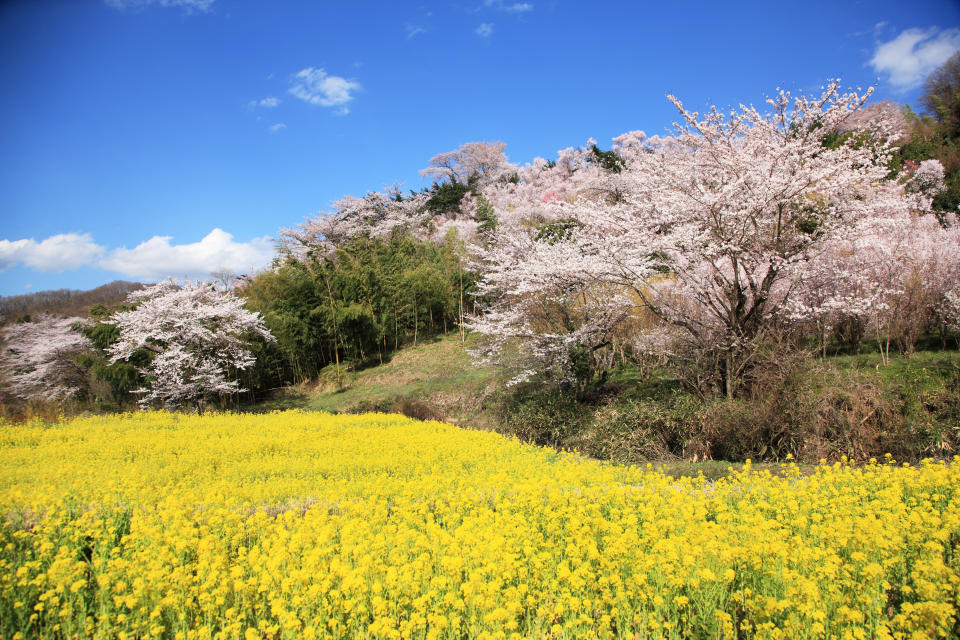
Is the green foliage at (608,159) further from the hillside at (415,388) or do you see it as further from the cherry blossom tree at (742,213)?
the cherry blossom tree at (742,213)

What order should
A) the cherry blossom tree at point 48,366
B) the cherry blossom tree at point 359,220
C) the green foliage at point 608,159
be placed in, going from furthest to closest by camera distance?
the cherry blossom tree at point 359,220
the green foliage at point 608,159
the cherry blossom tree at point 48,366

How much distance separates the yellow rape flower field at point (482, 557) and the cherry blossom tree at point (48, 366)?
2132 cm

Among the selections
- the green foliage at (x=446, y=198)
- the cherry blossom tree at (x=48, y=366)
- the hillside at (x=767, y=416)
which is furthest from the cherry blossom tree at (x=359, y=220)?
the hillside at (x=767, y=416)

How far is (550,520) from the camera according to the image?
166 inches

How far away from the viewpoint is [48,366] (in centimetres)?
2392

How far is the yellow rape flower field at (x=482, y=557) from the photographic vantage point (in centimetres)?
285

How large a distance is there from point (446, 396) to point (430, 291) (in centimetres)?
909

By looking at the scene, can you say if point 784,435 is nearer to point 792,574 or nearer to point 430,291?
point 792,574

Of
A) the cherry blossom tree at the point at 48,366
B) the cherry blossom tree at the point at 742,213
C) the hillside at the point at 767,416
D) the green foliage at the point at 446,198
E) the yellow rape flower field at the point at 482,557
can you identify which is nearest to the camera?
the yellow rape flower field at the point at 482,557

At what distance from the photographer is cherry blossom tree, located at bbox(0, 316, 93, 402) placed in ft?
76.4

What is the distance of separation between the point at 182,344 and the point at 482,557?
65.1ft

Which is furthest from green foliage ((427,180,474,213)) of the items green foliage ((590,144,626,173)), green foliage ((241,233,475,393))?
green foliage ((241,233,475,393))

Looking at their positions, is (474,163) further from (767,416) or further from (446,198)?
(767,416)

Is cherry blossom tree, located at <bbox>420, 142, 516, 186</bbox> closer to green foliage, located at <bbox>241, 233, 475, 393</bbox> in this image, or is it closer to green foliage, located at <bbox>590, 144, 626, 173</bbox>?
green foliage, located at <bbox>590, 144, 626, 173</bbox>
